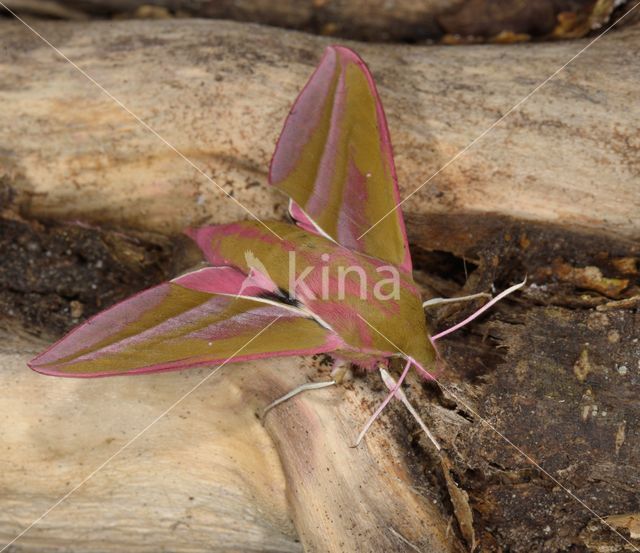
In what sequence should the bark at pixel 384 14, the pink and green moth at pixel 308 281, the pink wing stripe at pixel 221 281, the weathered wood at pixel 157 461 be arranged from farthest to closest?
the bark at pixel 384 14, the weathered wood at pixel 157 461, the pink wing stripe at pixel 221 281, the pink and green moth at pixel 308 281

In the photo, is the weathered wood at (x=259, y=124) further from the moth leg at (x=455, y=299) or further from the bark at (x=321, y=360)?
the moth leg at (x=455, y=299)

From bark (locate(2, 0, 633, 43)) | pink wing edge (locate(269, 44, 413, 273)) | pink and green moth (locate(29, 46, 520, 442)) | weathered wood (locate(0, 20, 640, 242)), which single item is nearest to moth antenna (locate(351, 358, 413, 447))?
pink and green moth (locate(29, 46, 520, 442))

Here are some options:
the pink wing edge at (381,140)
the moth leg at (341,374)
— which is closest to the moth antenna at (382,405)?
the moth leg at (341,374)

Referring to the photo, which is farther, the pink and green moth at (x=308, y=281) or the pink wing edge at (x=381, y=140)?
the pink wing edge at (x=381, y=140)

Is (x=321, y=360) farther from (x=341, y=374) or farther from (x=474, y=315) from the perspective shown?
(x=474, y=315)

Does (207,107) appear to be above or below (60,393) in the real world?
above

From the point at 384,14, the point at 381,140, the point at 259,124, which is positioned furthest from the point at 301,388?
the point at 384,14

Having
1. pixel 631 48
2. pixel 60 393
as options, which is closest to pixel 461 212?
pixel 631 48

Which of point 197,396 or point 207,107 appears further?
point 207,107

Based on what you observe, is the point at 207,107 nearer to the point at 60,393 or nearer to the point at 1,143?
the point at 1,143
